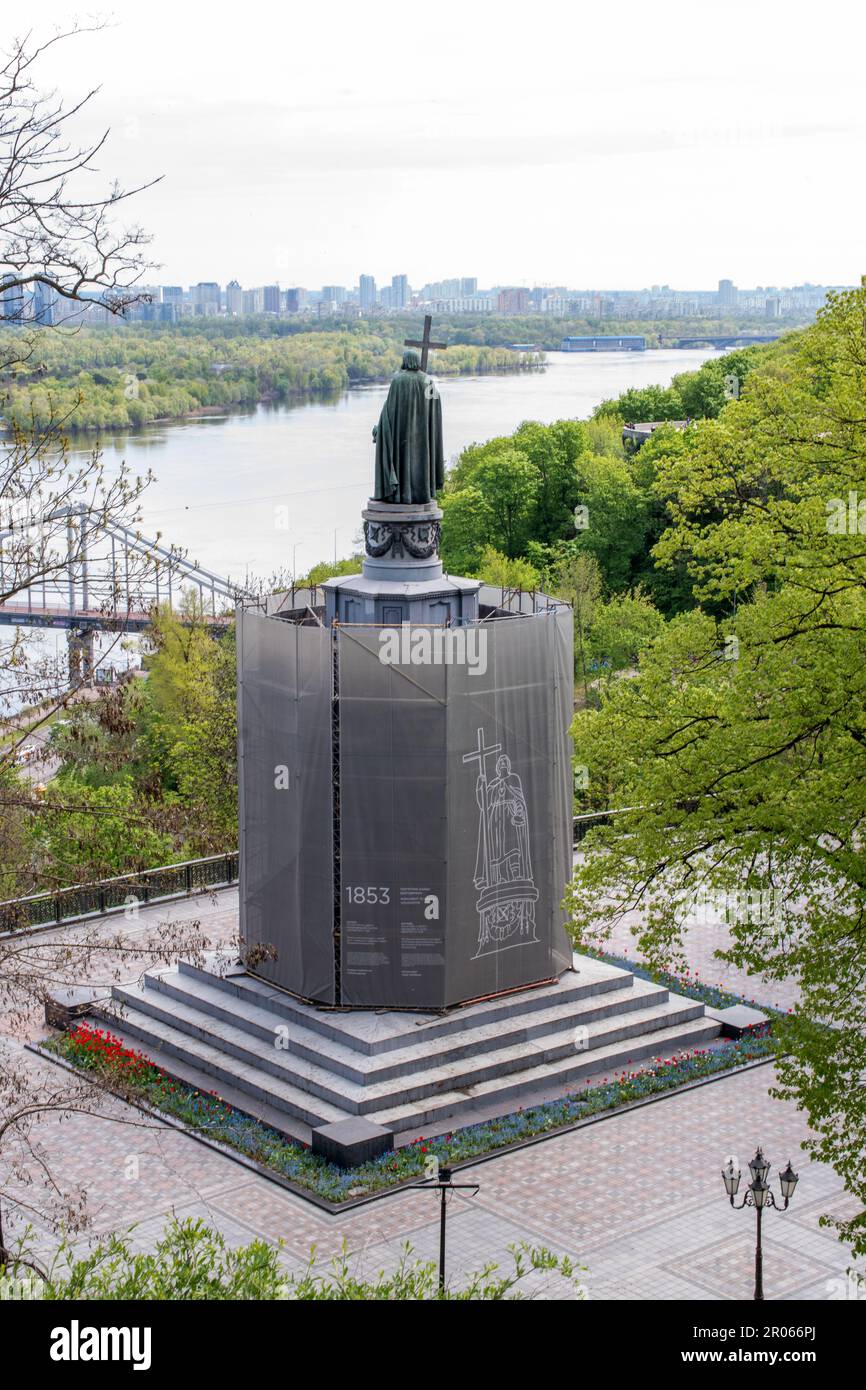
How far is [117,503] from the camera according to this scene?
1280 cm

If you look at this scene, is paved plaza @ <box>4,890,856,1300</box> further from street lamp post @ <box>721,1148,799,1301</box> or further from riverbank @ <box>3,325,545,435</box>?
riverbank @ <box>3,325,545,435</box>

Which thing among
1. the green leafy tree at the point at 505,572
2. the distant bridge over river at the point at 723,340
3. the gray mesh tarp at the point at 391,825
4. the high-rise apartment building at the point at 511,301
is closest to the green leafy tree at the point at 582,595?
the green leafy tree at the point at 505,572

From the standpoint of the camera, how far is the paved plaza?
16.9 m

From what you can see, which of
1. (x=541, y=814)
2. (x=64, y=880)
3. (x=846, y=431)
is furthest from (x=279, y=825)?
(x=846, y=431)

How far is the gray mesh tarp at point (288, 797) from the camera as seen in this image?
70.1 ft

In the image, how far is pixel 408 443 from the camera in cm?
2181

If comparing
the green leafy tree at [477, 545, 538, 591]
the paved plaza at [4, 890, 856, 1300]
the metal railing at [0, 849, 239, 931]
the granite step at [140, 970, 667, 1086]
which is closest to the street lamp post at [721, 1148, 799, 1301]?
the paved plaza at [4, 890, 856, 1300]

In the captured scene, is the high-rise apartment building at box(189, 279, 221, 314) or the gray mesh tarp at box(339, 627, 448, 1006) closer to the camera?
the gray mesh tarp at box(339, 627, 448, 1006)

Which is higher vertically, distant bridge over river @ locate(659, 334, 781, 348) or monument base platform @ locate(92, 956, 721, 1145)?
distant bridge over river @ locate(659, 334, 781, 348)

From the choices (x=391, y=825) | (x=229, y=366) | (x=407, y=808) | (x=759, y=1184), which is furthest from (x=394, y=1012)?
(x=229, y=366)

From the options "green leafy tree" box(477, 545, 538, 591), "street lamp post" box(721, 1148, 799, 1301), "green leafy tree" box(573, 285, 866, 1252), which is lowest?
"street lamp post" box(721, 1148, 799, 1301)
